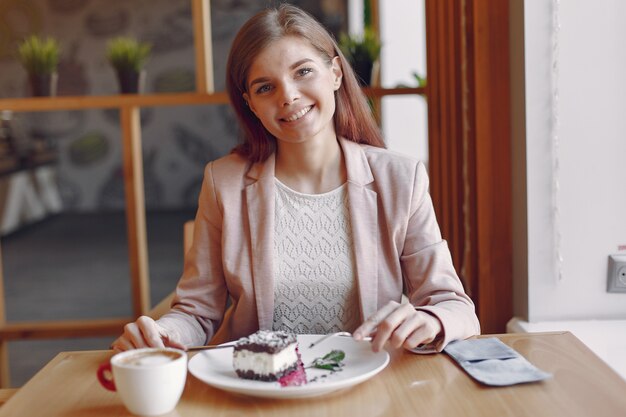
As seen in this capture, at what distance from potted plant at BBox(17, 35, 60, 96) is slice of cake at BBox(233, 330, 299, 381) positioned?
6.59 feet

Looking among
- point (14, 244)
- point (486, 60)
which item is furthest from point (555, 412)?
point (14, 244)

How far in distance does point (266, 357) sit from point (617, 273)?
1.16 metres

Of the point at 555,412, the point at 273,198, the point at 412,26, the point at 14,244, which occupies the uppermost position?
the point at 412,26

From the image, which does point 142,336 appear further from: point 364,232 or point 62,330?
point 62,330

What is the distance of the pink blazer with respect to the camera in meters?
1.59

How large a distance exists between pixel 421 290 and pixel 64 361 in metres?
0.66

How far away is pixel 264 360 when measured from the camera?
1.11m

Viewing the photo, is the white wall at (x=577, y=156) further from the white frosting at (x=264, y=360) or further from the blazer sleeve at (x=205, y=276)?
the white frosting at (x=264, y=360)

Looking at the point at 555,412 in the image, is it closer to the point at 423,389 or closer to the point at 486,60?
the point at 423,389

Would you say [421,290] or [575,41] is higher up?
[575,41]

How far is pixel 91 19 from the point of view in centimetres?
881

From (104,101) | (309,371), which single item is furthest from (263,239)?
(104,101)

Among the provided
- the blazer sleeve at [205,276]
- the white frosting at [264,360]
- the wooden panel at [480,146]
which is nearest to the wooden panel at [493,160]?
the wooden panel at [480,146]

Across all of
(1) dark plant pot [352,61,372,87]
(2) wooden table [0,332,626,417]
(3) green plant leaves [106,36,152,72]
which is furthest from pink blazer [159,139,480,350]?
(3) green plant leaves [106,36,152,72]
